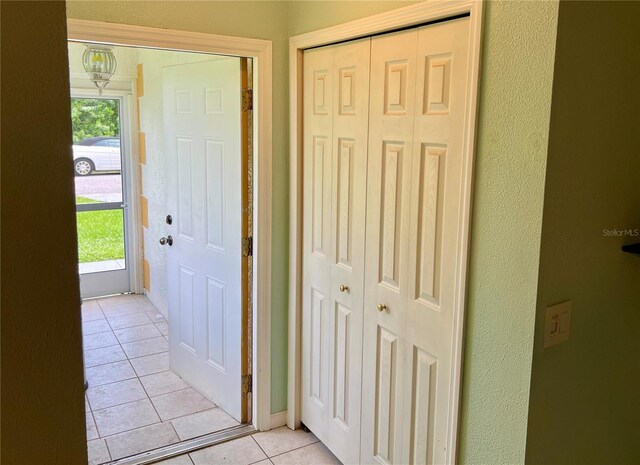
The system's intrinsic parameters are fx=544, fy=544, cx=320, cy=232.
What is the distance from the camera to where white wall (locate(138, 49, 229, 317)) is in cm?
426

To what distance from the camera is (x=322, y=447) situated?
2.74m

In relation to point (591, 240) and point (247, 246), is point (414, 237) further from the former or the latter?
point (247, 246)

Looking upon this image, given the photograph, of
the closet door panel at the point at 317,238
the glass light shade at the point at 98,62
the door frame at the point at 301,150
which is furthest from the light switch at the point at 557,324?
the glass light shade at the point at 98,62

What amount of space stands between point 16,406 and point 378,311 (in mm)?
1587

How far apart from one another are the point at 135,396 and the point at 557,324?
255 centimetres

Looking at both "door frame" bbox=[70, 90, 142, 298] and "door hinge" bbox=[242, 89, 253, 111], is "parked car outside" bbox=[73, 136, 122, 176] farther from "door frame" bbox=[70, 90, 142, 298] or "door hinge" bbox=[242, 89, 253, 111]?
"door hinge" bbox=[242, 89, 253, 111]

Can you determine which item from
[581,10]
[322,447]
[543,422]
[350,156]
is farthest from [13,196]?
[322,447]

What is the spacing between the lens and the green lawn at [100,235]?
4949mm

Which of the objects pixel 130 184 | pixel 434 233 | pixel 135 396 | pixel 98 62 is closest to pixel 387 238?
pixel 434 233

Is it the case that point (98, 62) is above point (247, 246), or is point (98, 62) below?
above

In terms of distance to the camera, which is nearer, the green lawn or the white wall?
the white wall

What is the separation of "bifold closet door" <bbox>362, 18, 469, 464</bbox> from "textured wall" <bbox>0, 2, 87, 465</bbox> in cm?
125

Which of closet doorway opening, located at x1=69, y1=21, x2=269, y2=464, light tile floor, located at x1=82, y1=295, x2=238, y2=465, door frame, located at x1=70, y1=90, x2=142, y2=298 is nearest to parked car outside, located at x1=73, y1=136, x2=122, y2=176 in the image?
door frame, located at x1=70, y1=90, x2=142, y2=298

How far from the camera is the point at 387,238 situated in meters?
2.12
